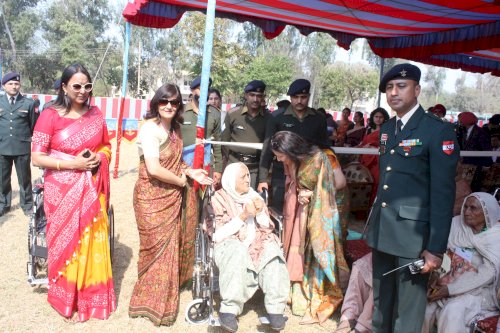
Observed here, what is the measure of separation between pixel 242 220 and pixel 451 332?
165cm

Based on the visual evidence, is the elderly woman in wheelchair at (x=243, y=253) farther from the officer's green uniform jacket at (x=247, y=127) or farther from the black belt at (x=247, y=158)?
the officer's green uniform jacket at (x=247, y=127)

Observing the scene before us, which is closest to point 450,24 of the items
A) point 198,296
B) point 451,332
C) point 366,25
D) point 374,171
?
point 366,25

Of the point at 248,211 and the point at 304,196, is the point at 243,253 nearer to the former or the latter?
the point at 248,211

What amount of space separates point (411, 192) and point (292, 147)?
1.10m

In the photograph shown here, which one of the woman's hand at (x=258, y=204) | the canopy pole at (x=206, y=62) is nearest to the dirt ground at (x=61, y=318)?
the woman's hand at (x=258, y=204)

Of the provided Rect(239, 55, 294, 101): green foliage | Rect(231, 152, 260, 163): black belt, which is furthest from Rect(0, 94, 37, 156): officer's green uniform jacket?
Rect(239, 55, 294, 101): green foliage

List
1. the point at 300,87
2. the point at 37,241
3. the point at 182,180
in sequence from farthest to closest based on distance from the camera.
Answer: the point at 300,87, the point at 37,241, the point at 182,180

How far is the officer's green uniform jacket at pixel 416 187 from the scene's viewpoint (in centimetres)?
213

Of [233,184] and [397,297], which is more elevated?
[233,184]

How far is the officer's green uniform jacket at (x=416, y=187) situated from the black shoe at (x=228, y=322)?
1125mm

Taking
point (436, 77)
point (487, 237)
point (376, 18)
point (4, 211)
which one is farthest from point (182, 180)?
point (436, 77)

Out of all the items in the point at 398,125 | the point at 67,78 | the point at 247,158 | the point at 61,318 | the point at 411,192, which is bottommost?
the point at 61,318

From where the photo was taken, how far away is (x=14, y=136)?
520cm

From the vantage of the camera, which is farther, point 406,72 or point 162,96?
point 162,96
